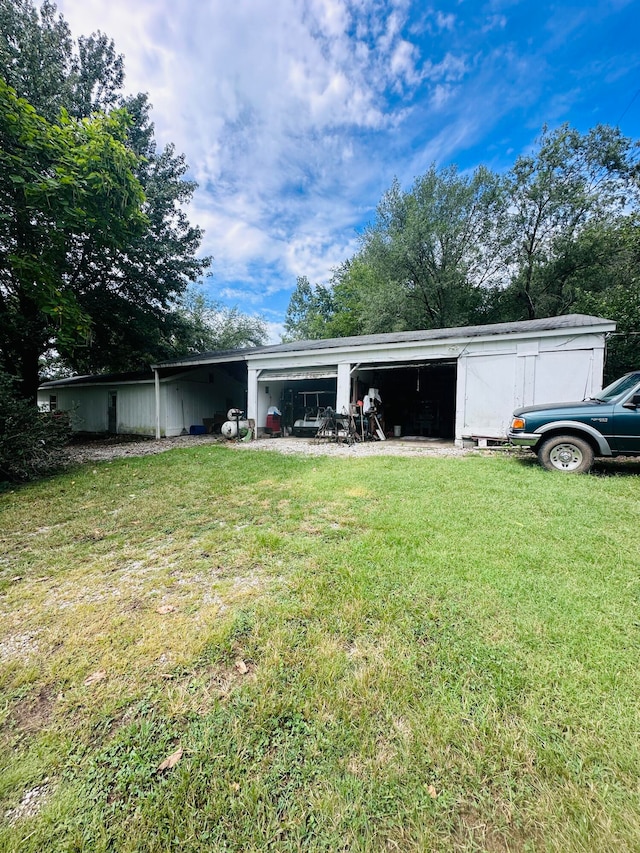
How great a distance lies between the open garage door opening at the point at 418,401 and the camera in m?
14.0

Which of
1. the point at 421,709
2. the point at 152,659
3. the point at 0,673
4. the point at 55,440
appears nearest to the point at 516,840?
the point at 421,709

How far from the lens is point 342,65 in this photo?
31.7ft

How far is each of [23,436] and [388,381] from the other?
12.3 meters

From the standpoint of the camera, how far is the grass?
1.10 metres

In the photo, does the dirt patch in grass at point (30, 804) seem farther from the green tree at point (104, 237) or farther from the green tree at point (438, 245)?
the green tree at point (438, 245)

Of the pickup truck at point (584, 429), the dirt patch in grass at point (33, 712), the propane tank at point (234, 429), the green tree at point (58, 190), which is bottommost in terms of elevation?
the dirt patch in grass at point (33, 712)

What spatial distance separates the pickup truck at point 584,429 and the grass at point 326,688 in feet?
6.89

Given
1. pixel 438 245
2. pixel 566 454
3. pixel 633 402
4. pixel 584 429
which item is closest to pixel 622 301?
pixel 633 402

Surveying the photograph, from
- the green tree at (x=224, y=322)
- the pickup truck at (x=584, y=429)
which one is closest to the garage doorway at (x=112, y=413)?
the green tree at (x=224, y=322)

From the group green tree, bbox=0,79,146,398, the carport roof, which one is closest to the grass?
the carport roof

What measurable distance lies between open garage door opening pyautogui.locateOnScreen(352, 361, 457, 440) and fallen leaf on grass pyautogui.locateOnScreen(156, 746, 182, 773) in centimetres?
1290

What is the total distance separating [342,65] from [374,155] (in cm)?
643

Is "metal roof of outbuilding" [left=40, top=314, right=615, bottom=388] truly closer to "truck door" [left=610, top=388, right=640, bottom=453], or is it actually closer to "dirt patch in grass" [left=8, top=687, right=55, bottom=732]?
"truck door" [left=610, top=388, right=640, bottom=453]

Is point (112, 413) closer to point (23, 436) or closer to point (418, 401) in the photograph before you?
point (23, 436)
